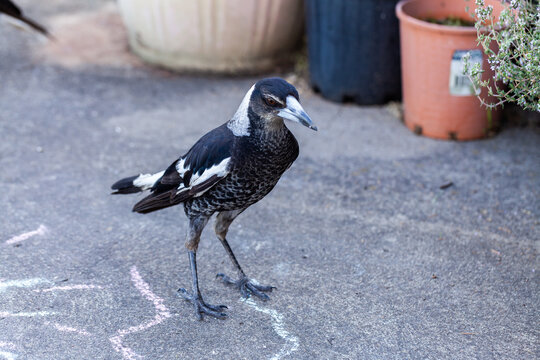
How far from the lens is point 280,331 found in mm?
3219

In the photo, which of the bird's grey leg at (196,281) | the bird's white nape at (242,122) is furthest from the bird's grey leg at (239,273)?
the bird's white nape at (242,122)

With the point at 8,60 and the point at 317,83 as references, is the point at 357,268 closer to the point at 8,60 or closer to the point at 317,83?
the point at 317,83

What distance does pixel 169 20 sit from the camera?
Answer: 6195 millimetres

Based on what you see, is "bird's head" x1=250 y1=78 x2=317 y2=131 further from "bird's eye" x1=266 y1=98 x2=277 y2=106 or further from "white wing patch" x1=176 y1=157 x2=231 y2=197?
"white wing patch" x1=176 y1=157 x2=231 y2=197

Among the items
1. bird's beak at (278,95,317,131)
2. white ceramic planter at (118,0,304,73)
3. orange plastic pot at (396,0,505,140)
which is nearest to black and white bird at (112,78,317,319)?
bird's beak at (278,95,317,131)

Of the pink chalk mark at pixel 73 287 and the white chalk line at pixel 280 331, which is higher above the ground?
the pink chalk mark at pixel 73 287

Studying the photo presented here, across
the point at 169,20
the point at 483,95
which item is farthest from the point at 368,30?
the point at 169,20

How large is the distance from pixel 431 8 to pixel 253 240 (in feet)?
8.79

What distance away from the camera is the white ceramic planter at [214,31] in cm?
611

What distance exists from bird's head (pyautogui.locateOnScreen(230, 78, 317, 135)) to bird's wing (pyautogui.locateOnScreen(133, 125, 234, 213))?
112 millimetres

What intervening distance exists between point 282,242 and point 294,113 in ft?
4.18

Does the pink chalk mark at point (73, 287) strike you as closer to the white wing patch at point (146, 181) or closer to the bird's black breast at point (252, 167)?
the white wing patch at point (146, 181)

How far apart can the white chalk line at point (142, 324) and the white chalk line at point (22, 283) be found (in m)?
0.47

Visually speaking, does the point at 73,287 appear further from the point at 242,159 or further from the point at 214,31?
the point at 214,31
